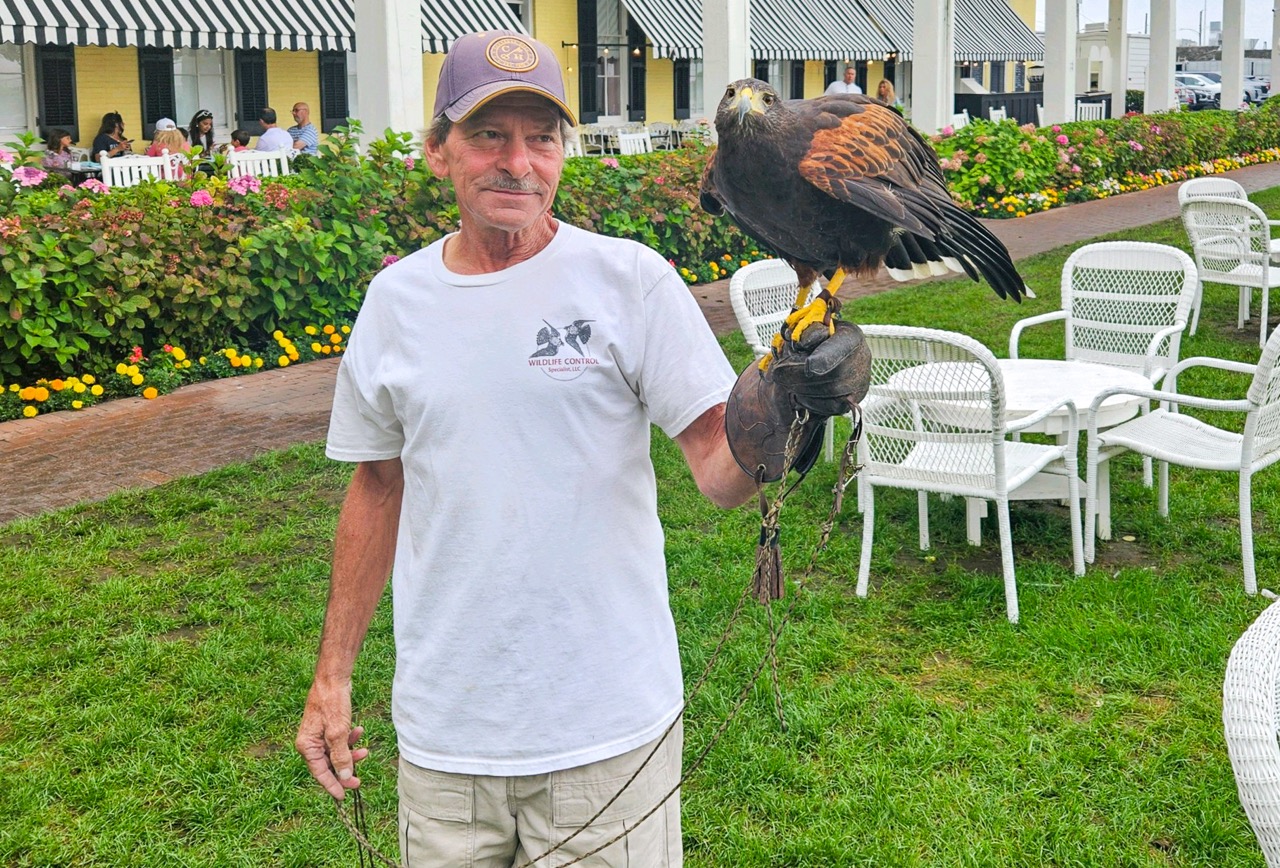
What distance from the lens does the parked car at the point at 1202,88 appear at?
44.0 metres

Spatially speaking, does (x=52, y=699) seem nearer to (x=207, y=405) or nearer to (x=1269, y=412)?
(x=207, y=405)

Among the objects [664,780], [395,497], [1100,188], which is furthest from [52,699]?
[1100,188]

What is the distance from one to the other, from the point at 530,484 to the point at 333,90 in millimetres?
17310

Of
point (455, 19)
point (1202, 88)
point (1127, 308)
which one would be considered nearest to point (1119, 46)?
point (455, 19)

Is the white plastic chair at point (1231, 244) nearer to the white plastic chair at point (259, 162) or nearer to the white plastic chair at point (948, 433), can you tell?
the white plastic chair at point (948, 433)

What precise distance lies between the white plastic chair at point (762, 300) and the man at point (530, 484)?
439cm

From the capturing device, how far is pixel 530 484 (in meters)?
2.10

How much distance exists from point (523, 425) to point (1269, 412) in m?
4.06

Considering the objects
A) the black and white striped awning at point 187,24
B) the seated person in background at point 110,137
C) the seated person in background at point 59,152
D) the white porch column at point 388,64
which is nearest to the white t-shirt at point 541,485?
the white porch column at point 388,64

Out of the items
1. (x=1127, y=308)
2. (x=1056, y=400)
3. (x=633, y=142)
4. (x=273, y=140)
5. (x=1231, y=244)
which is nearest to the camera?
(x=1056, y=400)

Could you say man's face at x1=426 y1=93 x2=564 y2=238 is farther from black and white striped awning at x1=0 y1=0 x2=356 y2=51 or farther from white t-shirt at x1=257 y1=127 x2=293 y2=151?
white t-shirt at x1=257 y1=127 x2=293 y2=151

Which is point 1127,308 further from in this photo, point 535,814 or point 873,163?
point 535,814

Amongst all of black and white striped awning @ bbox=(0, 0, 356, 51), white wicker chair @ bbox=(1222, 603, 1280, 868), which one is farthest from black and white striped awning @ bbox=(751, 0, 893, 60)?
white wicker chair @ bbox=(1222, 603, 1280, 868)

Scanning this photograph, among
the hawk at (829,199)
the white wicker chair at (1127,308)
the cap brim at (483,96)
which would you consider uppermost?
the cap brim at (483,96)
